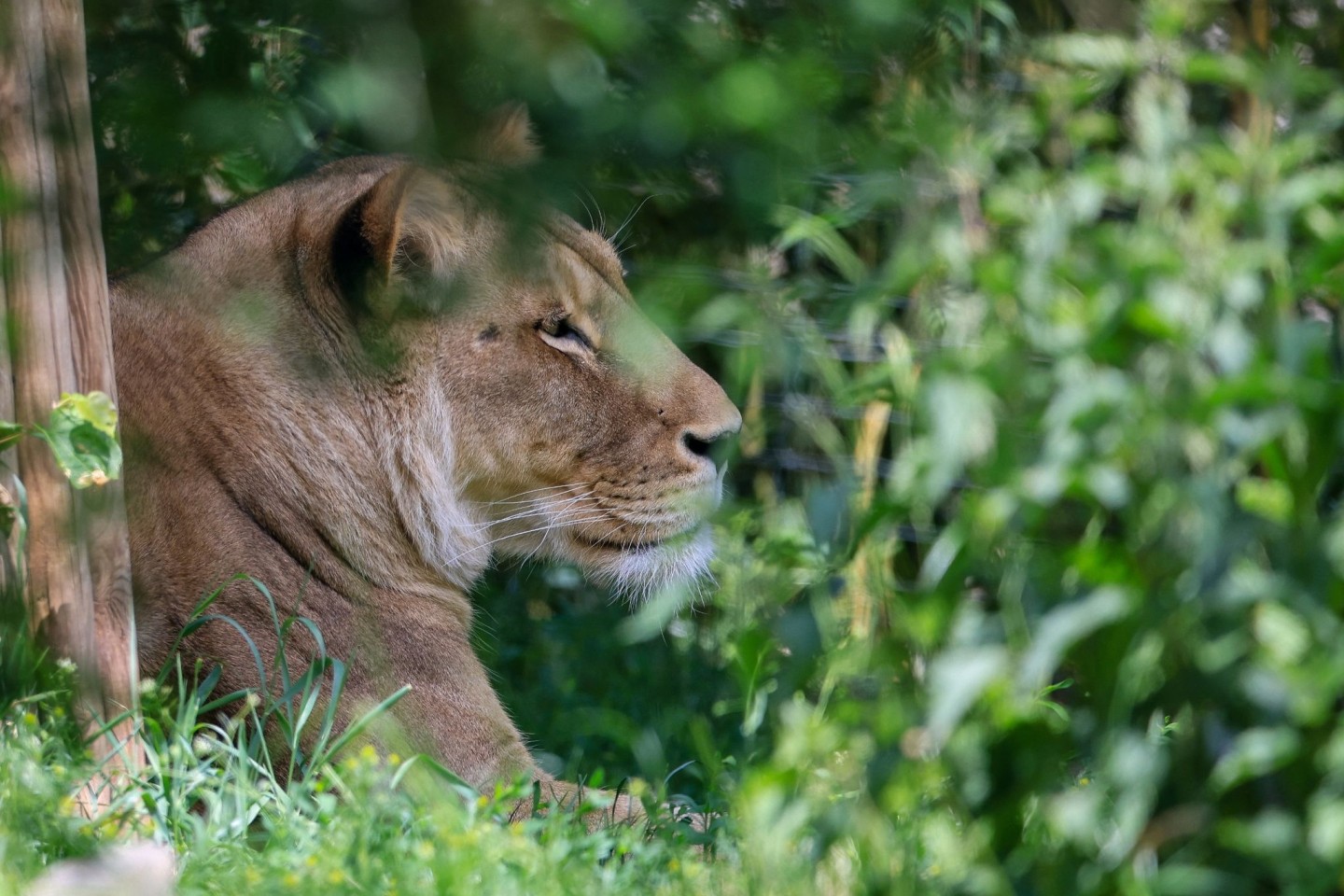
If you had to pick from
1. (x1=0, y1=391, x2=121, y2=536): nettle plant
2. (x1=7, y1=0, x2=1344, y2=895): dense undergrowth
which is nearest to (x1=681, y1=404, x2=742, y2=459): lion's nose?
(x1=7, y1=0, x2=1344, y2=895): dense undergrowth

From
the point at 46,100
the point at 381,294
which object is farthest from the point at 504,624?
the point at 46,100

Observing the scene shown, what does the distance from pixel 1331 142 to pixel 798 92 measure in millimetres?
2017

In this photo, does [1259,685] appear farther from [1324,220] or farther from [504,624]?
[504,624]

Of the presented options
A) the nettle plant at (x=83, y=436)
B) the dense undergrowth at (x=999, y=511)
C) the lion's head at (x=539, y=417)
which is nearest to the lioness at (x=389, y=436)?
the lion's head at (x=539, y=417)

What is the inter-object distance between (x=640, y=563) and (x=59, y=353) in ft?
4.92

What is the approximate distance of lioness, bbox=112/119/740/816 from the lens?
9.78ft

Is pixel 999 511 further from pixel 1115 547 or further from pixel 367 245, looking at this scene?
pixel 367 245

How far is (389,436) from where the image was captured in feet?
10.8

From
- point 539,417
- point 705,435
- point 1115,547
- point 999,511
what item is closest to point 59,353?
point 539,417

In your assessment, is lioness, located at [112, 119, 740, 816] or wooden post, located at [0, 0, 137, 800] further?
lioness, located at [112, 119, 740, 816]

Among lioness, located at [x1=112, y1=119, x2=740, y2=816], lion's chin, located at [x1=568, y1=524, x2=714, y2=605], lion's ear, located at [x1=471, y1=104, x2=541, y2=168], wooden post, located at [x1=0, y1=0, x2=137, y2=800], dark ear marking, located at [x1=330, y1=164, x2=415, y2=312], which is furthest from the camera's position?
lion's chin, located at [x1=568, y1=524, x2=714, y2=605]

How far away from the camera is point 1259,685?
1.66 m

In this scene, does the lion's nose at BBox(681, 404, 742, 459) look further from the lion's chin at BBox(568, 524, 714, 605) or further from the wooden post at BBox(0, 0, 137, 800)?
the wooden post at BBox(0, 0, 137, 800)

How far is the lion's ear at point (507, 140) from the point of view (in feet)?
4.48
